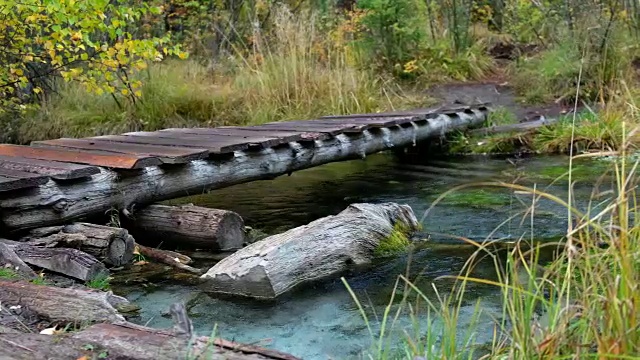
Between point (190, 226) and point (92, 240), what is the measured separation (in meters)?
0.69

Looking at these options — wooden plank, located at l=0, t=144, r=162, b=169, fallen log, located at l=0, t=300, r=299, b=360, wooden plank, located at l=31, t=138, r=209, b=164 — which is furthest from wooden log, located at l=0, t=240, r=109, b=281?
fallen log, located at l=0, t=300, r=299, b=360

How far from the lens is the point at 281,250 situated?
11.3 ft

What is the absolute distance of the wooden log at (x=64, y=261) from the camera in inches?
129

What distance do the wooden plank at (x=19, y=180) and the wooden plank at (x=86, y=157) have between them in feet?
1.41

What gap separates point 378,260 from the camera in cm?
391

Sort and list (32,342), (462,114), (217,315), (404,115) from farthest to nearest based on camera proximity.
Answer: (462,114) → (404,115) → (217,315) → (32,342)

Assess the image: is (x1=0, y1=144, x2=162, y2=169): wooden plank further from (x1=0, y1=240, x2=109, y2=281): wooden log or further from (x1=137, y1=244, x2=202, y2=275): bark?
(x1=0, y1=240, x2=109, y2=281): wooden log

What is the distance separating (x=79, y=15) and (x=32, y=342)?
3.49 meters

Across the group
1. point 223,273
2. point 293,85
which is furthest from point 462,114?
point 223,273

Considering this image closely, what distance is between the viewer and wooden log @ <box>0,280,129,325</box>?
2.53m

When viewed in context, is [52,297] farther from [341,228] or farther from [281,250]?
[341,228]

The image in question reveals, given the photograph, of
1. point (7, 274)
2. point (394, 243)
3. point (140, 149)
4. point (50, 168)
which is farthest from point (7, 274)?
point (394, 243)

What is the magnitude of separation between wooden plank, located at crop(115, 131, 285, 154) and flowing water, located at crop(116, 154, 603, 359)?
1.86 ft

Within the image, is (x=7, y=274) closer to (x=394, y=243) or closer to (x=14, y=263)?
(x=14, y=263)
